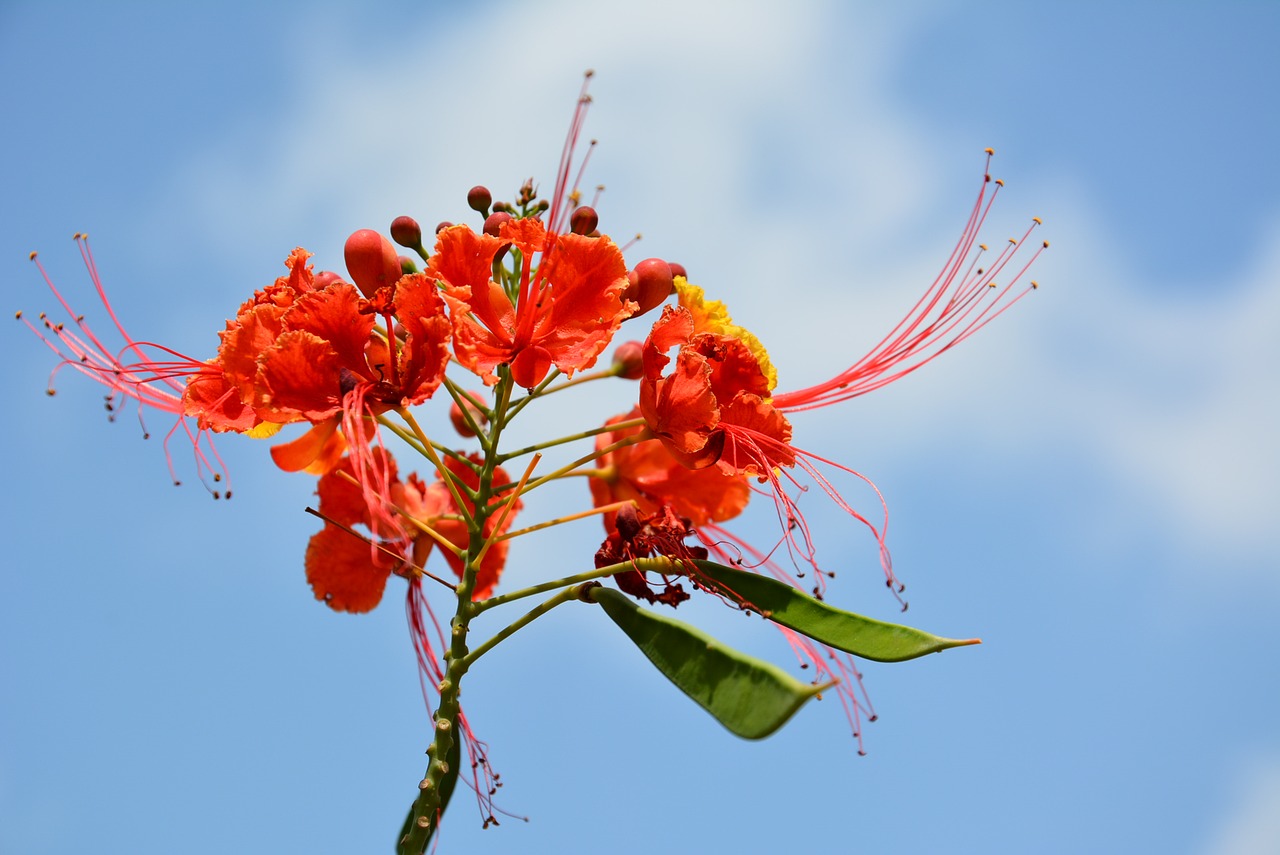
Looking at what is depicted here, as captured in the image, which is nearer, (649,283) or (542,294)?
(542,294)

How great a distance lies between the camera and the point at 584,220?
2346 millimetres

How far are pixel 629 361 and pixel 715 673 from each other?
0.90m

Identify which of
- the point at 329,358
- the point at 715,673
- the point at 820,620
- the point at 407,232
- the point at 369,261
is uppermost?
the point at 407,232

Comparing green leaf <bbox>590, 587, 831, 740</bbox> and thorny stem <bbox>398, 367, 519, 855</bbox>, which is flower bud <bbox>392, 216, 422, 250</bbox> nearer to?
thorny stem <bbox>398, 367, 519, 855</bbox>

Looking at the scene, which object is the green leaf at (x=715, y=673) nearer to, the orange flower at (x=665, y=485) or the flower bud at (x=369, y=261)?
the orange flower at (x=665, y=485)

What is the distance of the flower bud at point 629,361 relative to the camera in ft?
8.11

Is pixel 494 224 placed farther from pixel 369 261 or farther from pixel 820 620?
pixel 820 620

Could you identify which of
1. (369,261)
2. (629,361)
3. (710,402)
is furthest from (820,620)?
(369,261)

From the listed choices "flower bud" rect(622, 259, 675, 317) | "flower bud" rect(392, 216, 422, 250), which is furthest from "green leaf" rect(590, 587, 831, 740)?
"flower bud" rect(392, 216, 422, 250)

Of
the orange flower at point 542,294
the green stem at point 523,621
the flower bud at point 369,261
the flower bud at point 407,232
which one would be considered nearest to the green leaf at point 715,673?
the green stem at point 523,621

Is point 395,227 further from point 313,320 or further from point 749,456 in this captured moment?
point 749,456

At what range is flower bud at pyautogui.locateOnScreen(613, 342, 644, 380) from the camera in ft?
8.11

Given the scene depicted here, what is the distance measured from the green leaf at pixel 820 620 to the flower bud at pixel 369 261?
2.90 feet

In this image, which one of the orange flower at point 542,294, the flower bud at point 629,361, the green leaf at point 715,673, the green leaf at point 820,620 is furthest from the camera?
the flower bud at point 629,361
